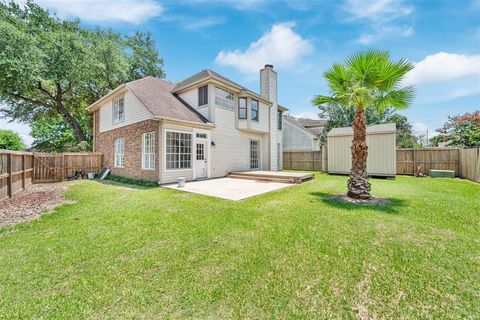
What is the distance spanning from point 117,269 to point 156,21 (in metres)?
11.3

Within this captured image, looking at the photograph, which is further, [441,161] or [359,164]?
[441,161]

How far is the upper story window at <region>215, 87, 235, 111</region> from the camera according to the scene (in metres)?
12.7

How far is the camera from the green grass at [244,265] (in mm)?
2314

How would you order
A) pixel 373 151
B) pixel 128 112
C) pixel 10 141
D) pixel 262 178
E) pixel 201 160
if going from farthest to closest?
pixel 10 141, pixel 373 151, pixel 128 112, pixel 201 160, pixel 262 178

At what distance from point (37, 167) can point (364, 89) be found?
51.8 ft

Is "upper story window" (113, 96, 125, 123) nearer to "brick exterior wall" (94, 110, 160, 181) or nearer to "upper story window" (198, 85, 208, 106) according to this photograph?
"brick exterior wall" (94, 110, 160, 181)

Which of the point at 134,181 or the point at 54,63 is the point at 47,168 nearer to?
the point at 134,181

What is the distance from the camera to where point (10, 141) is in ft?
85.3

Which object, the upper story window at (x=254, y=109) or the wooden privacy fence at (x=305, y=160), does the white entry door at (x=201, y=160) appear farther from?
the wooden privacy fence at (x=305, y=160)

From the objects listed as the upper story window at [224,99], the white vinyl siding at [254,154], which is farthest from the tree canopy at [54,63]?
the white vinyl siding at [254,154]

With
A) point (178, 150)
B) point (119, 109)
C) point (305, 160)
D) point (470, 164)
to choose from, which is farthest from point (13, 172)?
point (470, 164)

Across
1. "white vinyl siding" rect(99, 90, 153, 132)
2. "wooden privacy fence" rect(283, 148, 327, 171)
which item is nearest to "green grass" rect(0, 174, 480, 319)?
"white vinyl siding" rect(99, 90, 153, 132)

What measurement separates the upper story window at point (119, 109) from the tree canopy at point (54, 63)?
7.35m

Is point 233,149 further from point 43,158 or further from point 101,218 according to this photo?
point 43,158
